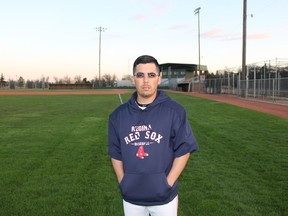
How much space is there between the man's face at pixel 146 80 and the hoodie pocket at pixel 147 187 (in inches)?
22.2

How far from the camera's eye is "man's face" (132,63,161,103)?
108 inches

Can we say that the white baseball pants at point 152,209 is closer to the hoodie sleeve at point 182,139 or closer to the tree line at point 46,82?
the hoodie sleeve at point 182,139

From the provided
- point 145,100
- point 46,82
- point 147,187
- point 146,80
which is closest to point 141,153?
point 147,187

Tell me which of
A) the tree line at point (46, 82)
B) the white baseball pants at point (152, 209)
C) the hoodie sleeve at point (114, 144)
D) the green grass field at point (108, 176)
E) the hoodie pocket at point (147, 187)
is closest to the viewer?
the hoodie pocket at point (147, 187)

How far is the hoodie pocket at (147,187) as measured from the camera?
2.62 m

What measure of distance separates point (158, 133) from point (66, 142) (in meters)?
8.76

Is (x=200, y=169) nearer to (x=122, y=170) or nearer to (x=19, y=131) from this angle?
(x=122, y=170)

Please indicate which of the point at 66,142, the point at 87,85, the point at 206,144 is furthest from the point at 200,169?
the point at 87,85

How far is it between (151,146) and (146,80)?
48cm

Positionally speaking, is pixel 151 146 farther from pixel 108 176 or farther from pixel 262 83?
pixel 262 83

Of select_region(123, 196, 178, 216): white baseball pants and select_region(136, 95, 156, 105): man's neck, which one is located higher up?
select_region(136, 95, 156, 105): man's neck

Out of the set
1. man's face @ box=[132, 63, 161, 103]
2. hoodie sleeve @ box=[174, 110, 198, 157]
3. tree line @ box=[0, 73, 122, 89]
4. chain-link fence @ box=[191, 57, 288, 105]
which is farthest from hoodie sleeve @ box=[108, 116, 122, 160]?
tree line @ box=[0, 73, 122, 89]

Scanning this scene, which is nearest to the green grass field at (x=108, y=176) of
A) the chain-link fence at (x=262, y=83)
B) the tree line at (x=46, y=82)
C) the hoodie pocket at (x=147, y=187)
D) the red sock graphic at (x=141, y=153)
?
the hoodie pocket at (x=147, y=187)

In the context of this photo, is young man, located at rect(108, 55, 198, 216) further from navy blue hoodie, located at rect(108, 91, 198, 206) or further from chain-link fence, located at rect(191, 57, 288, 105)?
chain-link fence, located at rect(191, 57, 288, 105)
